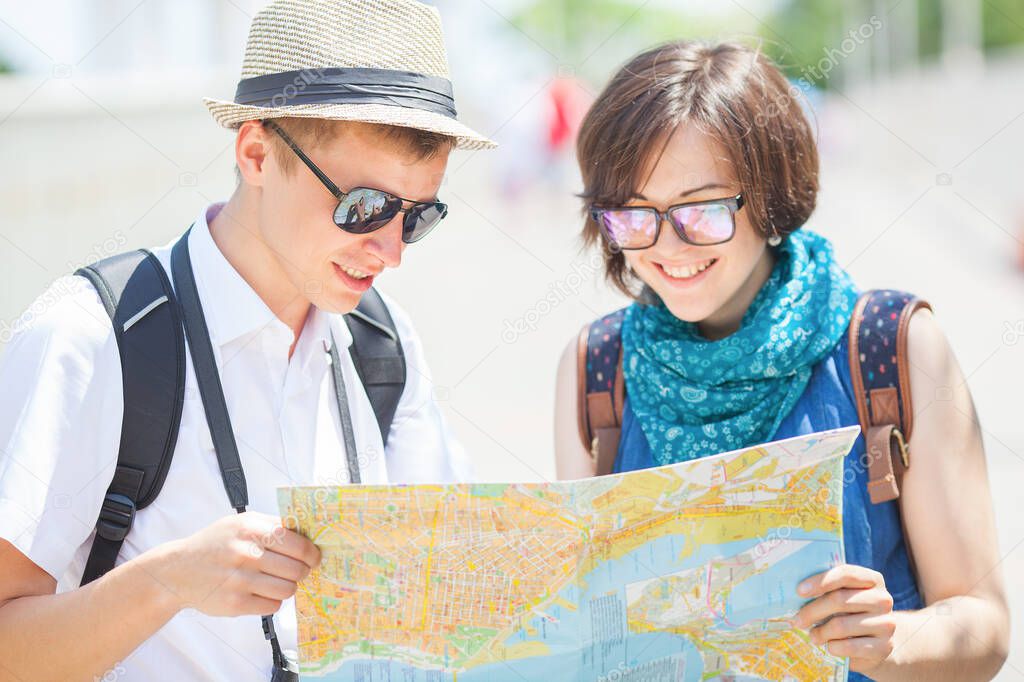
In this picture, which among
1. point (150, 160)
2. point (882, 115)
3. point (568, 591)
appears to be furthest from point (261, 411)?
point (882, 115)

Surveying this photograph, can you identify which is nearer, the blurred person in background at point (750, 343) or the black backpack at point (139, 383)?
the black backpack at point (139, 383)

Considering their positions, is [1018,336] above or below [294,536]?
above

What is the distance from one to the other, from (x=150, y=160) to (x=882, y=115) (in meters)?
36.3

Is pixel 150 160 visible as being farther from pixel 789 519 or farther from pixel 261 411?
pixel 789 519

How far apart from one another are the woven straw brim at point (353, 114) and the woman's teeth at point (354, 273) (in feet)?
0.96

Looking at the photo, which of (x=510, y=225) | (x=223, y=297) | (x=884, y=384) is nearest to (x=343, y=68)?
(x=223, y=297)

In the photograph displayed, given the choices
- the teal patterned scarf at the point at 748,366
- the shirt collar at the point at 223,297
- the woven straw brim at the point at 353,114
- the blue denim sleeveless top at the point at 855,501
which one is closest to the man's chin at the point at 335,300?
the shirt collar at the point at 223,297

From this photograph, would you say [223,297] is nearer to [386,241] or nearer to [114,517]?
[386,241]

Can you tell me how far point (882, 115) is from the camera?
4162cm

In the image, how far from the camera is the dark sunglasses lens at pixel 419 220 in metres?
2.10

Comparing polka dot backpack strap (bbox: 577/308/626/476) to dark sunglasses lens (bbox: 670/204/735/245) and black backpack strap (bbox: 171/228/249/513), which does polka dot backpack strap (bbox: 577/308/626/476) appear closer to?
dark sunglasses lens (bbox: 670/204/735/245)

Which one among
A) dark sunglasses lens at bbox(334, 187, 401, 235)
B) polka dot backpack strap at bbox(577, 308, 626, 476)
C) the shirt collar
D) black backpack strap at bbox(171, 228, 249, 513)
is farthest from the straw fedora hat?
polka dot backpack strap at bbox(577, 308, 626, 476)
